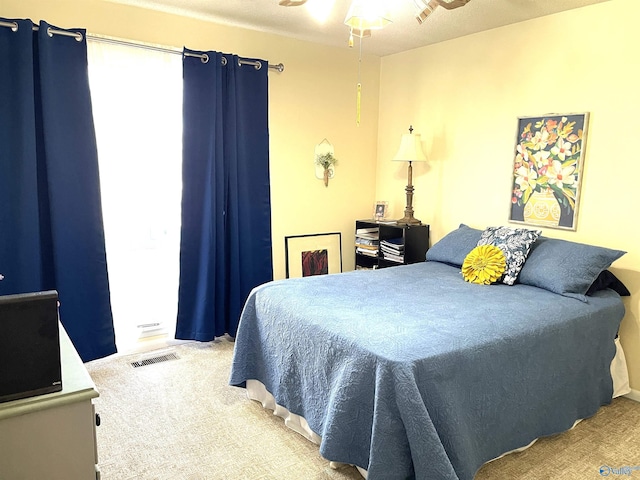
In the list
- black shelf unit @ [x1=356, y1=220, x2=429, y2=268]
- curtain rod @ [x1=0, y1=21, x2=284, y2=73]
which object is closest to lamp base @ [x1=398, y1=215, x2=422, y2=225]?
black shelf unit @ [x1=356, y1=220, x2=429, y2=268]

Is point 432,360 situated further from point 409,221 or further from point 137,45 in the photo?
point 137,45

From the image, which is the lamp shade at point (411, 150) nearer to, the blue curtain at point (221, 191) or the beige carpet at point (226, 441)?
the blue curtain at point (221, 191)

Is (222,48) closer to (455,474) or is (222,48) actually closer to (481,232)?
(481,232)

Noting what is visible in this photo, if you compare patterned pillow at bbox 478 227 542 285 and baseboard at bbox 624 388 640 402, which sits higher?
patterned pillow at bbox 478 227 542 285

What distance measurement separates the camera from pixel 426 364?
176cm

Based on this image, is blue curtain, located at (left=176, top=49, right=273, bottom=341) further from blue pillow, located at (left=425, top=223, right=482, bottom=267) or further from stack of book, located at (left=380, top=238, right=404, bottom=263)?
blue pillow, located at (left=425, top=223, right=482, bottom=267)

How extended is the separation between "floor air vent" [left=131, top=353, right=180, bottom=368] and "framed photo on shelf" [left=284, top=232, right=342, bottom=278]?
3.80ft

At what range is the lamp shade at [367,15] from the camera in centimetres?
199

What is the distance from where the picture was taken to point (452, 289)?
8.78 feet

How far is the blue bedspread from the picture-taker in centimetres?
172

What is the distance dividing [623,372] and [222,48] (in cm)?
344

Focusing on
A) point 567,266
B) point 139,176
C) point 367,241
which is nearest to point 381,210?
point 367,241

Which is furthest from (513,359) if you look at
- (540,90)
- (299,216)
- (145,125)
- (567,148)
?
(145,125)

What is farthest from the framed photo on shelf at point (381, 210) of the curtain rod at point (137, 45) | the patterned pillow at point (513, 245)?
the curtain rod at point (137, 45)
